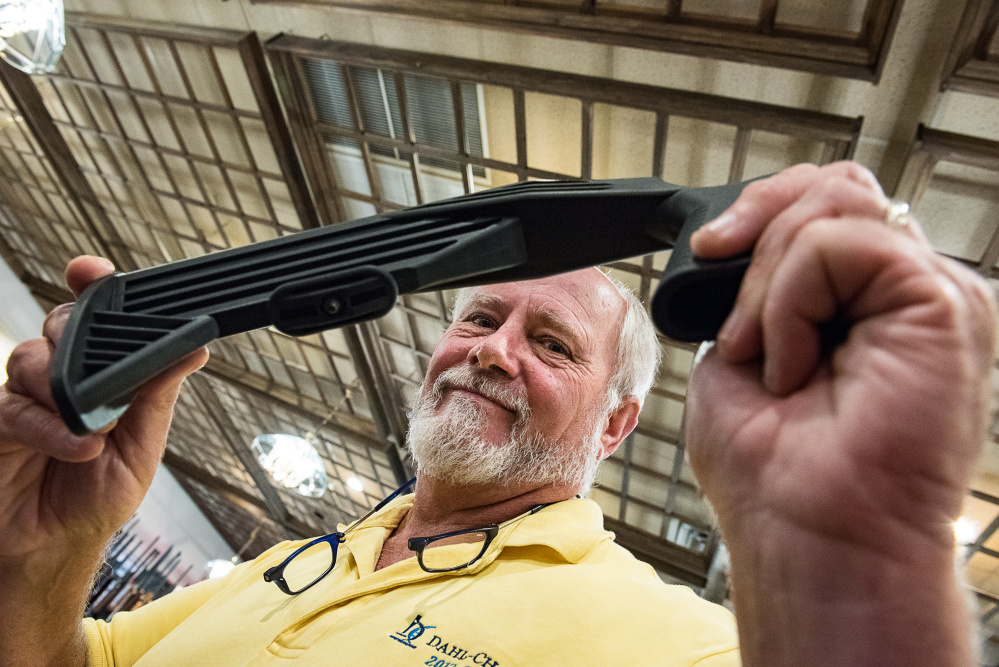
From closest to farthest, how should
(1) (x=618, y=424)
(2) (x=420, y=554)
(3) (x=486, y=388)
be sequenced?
(2) (x=420, y=554) → (3) (x=486, y=388) → (1) (x=618, y=424)

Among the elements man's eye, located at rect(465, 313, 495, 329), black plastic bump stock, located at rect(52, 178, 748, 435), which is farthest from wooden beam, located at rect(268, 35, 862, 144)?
black plastic bump stock, located at rect(52, 178, 748, 435)

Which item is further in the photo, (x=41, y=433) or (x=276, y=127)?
(x=276, y=127)

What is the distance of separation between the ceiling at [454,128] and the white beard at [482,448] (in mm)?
1095

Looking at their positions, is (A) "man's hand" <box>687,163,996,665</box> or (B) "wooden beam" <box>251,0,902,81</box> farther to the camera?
(B) "wooden beam" <box>251,0,902,81</box>

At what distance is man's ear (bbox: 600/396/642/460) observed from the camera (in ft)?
4.49

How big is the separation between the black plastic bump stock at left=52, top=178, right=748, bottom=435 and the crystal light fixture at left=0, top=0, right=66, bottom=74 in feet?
6.31

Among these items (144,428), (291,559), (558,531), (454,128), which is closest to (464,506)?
(558,531)

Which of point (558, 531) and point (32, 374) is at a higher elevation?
point (32, 374)

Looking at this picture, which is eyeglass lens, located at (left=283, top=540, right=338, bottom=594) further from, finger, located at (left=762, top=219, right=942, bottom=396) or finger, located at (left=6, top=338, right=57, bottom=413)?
finger, located at (left=762, top=219, right=942, bottom=396)

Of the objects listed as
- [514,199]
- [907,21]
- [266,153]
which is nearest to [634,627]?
[514,199]

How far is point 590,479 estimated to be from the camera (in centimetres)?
128

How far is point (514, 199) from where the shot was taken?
22.2 inches

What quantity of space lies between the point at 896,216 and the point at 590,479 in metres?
1.02

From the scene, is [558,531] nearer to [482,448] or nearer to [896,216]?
[482,448]
